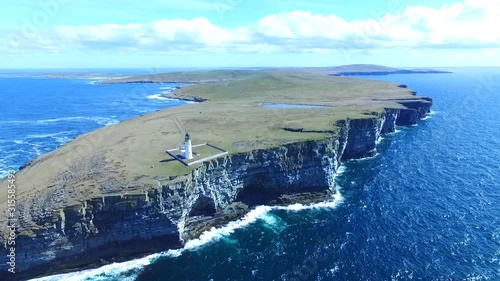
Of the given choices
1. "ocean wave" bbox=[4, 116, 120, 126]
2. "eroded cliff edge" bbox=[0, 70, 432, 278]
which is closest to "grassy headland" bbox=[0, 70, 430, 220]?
"eroded cliff edge" bbox=[0, 70, 432, 278]

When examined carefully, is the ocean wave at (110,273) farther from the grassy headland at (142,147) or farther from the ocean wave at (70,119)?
the ocean wave at (70,119)

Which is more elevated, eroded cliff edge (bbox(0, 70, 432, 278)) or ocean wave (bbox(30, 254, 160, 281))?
eroded cliff edge (bbox(0, 70, 432, 278))

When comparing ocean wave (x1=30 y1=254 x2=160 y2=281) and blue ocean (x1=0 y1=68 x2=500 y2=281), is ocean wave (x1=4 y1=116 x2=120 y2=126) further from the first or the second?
ocean wave (x1=30 y1=254 x2=160 y2=281)

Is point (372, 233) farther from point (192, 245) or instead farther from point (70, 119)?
point (70, 119)

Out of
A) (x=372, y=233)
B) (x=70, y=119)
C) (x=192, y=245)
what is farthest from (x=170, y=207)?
(x=70, y=119)

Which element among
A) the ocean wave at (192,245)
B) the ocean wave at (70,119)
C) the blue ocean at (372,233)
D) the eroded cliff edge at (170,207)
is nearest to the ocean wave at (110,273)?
the ocean wave at (192,245)
